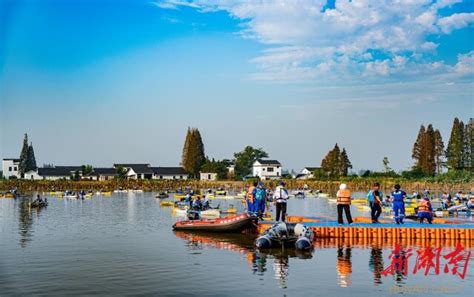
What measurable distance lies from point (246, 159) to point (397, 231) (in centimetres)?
13828

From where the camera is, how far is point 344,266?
24.9 m

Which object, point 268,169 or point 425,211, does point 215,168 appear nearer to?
point 268,169

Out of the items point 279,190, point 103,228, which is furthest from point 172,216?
point 279,190

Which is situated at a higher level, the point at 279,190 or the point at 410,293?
the point at 279,190

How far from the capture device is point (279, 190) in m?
34.1

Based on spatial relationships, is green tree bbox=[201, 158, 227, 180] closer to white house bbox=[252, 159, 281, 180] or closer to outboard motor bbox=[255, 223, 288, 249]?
white house bbox=[252, 159, 281, 180]

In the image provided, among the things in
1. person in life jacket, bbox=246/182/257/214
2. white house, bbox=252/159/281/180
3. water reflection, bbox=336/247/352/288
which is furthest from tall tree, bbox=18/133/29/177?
water reflection, bbox=336/247/352/288

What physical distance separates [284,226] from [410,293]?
34.8 ft

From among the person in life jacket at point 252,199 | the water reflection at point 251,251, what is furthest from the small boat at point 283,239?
the person in life jacket at point 252,199

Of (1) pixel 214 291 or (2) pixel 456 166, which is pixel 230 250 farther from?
(2) pixel 456 166

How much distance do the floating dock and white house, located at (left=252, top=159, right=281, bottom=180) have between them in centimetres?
12455

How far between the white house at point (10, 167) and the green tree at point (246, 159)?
199 feet

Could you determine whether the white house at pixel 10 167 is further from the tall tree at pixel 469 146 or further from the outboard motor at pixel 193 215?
the outboard motor at pixel 193 215

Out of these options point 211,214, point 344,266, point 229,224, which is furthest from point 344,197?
point 211,214
